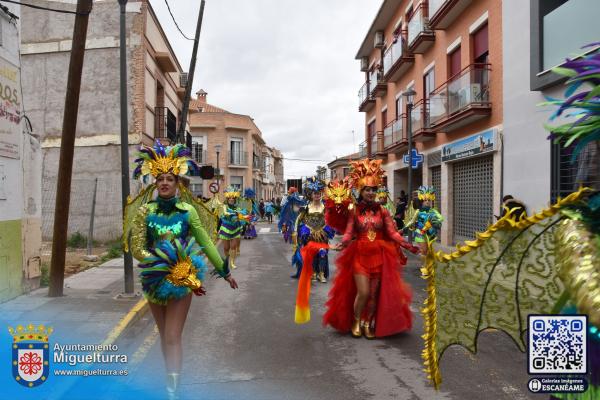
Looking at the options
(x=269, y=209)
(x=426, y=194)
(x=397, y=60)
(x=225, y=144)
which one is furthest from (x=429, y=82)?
(x=225, y=144)

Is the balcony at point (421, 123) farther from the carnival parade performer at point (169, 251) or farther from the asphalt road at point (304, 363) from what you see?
the carnival parade performer at point (169, 251)

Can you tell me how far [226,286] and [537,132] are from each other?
A: 7246 mm

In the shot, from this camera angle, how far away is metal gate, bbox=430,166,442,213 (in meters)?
18.6

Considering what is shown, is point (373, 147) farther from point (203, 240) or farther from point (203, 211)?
point (203, 240)

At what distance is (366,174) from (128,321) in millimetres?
3581

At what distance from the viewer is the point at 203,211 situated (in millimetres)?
4934

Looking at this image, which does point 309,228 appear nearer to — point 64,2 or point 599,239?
point 599,239

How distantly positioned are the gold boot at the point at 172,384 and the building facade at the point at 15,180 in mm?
4806

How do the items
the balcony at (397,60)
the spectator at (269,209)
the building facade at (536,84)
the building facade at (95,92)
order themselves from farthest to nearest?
the balcony at (397,60) → the spectator at (269,209) → the building facade at (95,92) → the building facade at (536,84)

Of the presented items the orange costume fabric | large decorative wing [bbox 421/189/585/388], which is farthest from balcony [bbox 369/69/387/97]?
large decorative wing [bbox 421/189/585/388]

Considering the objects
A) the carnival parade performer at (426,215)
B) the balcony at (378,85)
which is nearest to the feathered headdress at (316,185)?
the carnival parade performer at (426,215)

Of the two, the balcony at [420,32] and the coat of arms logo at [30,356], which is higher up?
the balcony at [420,32]

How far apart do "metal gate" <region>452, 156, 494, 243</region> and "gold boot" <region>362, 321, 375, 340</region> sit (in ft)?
27.8

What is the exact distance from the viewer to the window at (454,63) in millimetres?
16719
